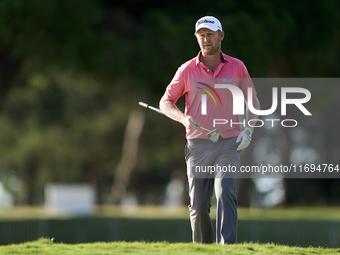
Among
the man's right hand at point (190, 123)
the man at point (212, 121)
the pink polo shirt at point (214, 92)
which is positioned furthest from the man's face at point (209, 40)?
the man's right hand at point (190, 123)

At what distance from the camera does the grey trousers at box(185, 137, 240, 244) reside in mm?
6605

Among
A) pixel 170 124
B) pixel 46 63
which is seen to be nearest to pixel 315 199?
pixel 170 124

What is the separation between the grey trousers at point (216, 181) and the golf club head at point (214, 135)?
0.19 ft

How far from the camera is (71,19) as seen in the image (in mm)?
18234

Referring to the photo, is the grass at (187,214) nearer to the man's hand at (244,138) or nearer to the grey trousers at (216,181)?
the grey trousers at (216,181)

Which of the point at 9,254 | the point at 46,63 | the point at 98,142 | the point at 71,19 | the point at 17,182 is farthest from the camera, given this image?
the point at 17,182

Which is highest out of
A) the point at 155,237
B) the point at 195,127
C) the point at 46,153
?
the point at 46,153

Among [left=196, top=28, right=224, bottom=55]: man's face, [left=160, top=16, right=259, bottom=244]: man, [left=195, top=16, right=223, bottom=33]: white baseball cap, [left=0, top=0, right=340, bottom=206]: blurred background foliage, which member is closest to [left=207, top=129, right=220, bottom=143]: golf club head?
[left=160, top=16, right=259, bottom=244]: man

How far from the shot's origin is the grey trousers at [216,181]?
6605mm

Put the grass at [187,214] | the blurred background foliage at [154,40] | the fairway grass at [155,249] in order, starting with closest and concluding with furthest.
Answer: the fairway grass at [155,249] < the blurred background foliage at [154,40] < the grass at [187,214]

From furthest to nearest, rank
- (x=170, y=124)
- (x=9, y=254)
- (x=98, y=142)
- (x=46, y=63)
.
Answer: (x=98, y=142) < (x=170, y=124) < (x=46, y=63) < (x=9, y=254)

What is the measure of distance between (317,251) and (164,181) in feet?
159

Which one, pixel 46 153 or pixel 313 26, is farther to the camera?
pixel 46 153

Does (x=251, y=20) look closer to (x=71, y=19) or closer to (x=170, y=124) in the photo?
(x=71, y=19)
